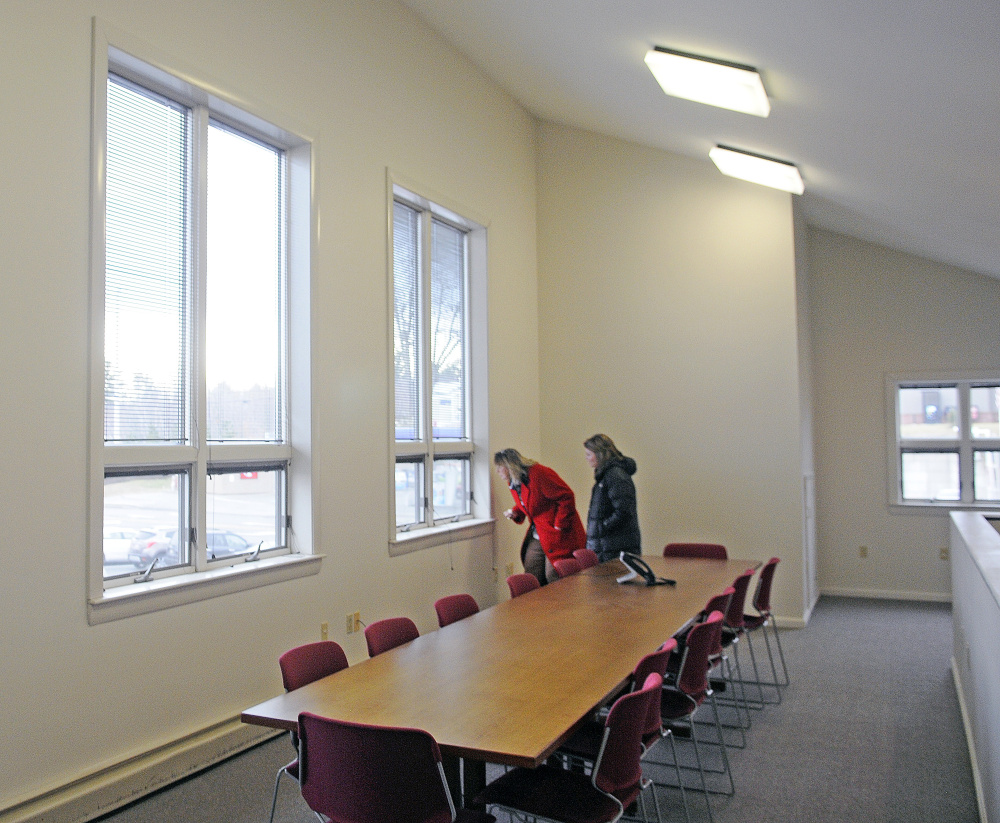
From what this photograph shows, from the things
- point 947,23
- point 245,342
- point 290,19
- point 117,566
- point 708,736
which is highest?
point 290,19

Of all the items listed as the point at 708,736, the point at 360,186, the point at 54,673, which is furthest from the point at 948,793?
the point at 360,186

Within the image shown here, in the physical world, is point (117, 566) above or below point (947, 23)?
below

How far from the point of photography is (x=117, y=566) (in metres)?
3.66

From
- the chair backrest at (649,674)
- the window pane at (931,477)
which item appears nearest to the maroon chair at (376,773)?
the chair backrest at (649,674)

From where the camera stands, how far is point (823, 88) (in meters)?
4.30

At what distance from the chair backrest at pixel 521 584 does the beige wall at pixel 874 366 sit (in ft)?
15.3

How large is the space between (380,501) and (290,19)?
113 inches

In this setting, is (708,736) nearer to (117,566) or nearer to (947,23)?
(117,566)

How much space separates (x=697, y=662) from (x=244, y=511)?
248 cm

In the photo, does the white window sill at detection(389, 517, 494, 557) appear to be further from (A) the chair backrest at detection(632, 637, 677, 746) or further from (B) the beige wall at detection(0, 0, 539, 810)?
(A) the chair backrest at detection(632, 637, 677, 746)

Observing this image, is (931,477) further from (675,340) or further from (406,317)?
(406,317)

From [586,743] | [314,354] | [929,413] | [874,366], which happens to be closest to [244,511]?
[314,354]

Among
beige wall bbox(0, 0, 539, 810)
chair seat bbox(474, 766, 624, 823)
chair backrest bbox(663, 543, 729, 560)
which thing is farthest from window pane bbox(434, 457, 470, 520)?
chair seat bbox(474, 766, 624, 823)

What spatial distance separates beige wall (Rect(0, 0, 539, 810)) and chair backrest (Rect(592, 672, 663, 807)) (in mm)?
2170
